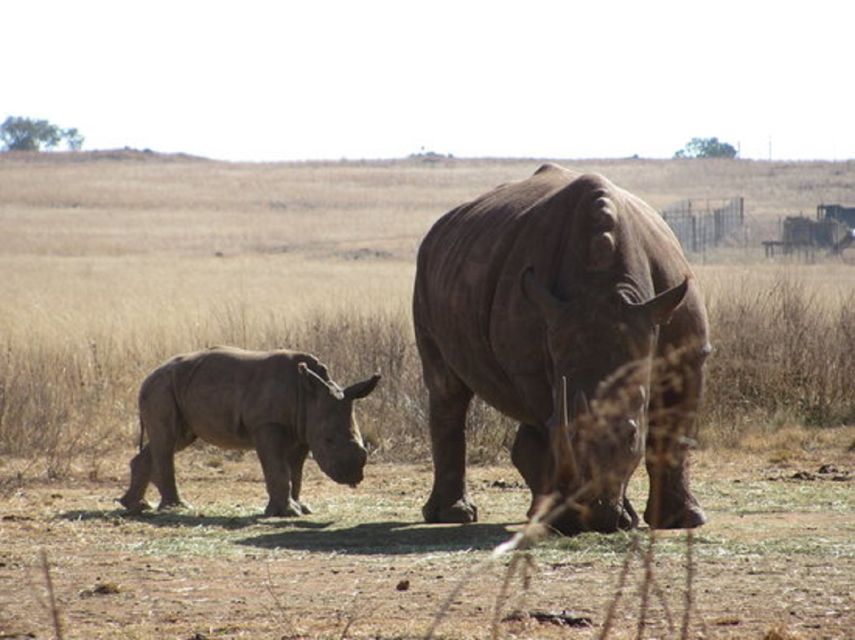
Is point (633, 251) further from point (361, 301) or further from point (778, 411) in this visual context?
point (361, 301)

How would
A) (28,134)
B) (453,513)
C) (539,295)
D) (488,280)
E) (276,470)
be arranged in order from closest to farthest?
(539,295), (488,280), (453,513), (276,470), (28,134)

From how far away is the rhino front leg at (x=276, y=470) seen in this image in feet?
35.5

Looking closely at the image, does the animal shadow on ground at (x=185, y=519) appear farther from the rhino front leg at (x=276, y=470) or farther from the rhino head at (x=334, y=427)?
the rhino head at (x=334, y=427)

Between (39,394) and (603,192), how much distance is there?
6.66 meters

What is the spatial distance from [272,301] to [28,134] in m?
87.8

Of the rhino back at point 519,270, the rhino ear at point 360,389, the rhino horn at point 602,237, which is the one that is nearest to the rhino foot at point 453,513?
the rhino back at point 519,270

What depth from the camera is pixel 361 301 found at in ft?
84.7

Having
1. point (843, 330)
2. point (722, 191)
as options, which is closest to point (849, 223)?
point (722, 191)

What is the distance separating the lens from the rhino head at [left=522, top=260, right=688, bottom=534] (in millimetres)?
8070

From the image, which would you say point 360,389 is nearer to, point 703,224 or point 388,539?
point 388,539

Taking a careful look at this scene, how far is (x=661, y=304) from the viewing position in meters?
8.52

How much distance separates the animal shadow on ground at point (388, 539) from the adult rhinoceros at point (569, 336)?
0.38 metres

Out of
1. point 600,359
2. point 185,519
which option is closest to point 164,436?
point 185,519

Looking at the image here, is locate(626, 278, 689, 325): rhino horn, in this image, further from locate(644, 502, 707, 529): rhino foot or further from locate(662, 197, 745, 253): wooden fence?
locate(662, 197, 745, 253): wooden fence
